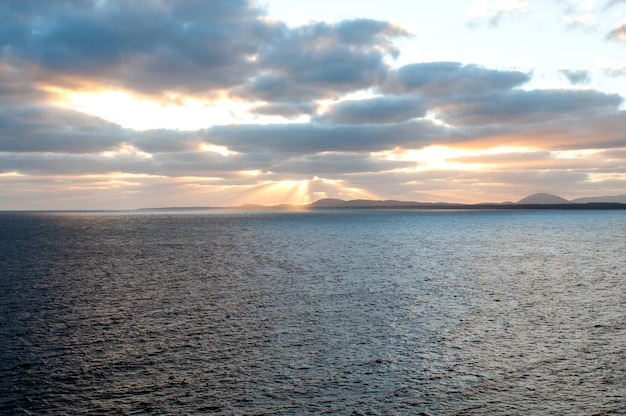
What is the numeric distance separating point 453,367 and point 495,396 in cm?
432

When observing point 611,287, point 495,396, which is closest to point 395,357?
point 495,396

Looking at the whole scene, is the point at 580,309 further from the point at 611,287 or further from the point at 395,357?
the point at 395,357

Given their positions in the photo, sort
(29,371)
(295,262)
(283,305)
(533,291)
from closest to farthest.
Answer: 1. (29,371)
2. (283,305)
3. (533,291)
4. (295,262)

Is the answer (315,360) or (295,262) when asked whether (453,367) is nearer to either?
(315,360)

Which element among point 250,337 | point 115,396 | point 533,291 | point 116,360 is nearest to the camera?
point 115,396

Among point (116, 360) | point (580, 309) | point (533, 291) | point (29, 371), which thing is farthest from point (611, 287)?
point (29, 371)

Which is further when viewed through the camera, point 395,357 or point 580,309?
point 580,309

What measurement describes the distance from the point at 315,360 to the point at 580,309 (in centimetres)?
2719

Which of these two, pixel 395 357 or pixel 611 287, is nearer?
pixel 395 357

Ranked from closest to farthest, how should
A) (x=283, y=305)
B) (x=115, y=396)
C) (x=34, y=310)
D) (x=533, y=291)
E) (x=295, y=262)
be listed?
(x=115, y=396), (x=34, y=310), (x=283, y=305), (x=533, y=291), (x=295, y=262)

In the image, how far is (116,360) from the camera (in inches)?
1171

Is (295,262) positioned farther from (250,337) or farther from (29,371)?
(29,371)

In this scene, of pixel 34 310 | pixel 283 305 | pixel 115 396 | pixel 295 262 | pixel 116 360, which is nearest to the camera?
pixel 115 396

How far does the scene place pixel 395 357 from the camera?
101 feet
